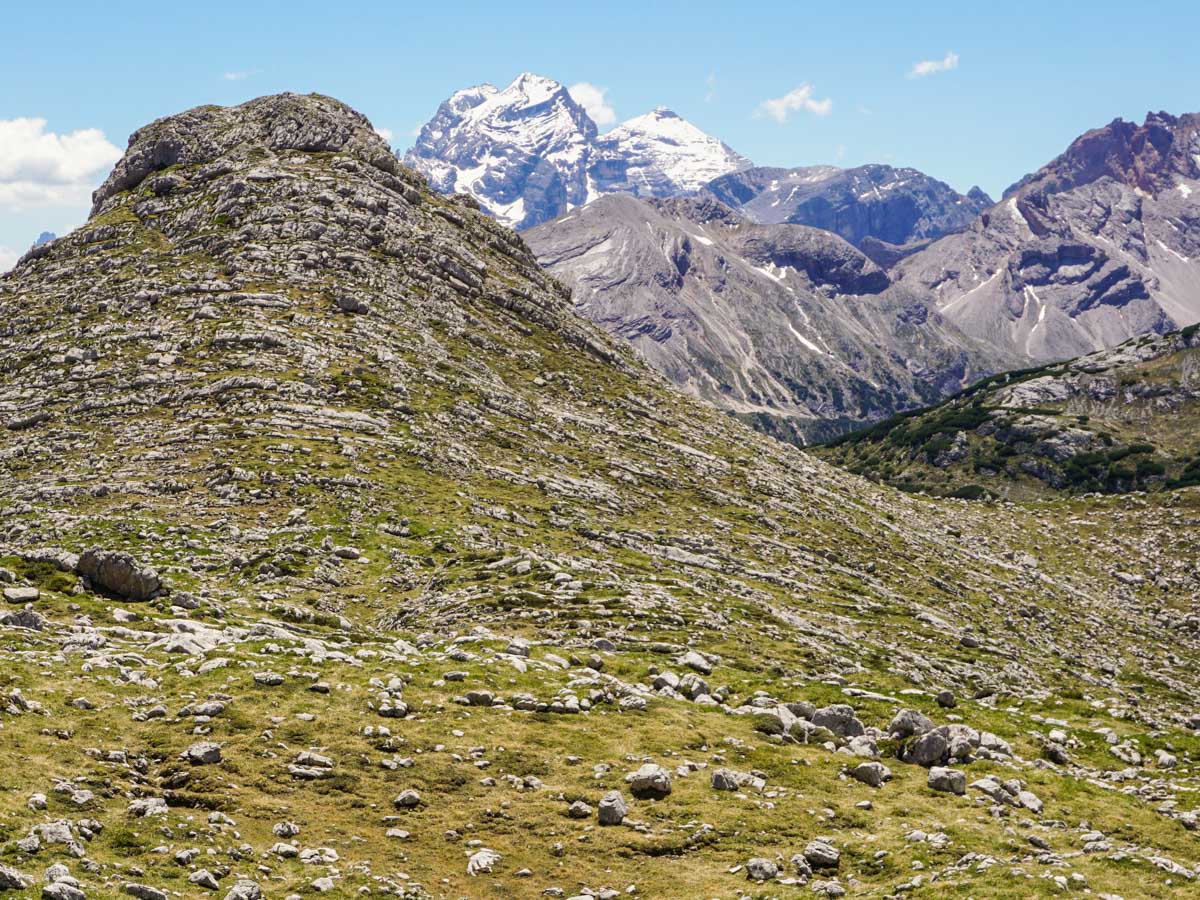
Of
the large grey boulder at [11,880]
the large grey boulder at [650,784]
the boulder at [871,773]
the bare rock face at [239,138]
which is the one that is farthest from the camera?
the bare rock face at [239,138]

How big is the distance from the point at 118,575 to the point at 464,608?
1872 cm

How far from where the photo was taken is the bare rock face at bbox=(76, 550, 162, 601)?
Answer: 1871 inches

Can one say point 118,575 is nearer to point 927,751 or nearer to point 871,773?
point 871,773

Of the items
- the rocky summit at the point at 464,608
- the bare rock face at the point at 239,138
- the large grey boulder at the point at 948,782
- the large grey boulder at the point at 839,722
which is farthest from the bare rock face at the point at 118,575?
the bare rock face at the point at 239,138

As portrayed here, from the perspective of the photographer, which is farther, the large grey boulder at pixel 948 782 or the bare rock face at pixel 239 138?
the bare rock face at pixel 239 138

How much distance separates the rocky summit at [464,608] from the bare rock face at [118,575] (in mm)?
156

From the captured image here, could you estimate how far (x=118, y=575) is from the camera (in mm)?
47531

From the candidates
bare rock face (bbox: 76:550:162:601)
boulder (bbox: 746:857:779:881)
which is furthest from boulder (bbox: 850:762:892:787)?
bare rock face (bbox: 76:550:162:601)

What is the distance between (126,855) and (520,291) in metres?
110

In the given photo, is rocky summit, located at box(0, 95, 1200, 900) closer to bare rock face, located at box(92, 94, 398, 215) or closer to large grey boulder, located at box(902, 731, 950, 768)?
large grey boulder, located at box(902, 731, 950, 768)

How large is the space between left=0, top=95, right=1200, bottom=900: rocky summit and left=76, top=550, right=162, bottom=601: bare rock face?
0.16 meters

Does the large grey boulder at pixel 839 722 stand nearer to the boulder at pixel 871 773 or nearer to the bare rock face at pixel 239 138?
the boulder at pixel 871 773

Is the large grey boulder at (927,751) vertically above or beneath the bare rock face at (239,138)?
beneath

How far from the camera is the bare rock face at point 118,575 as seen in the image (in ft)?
156
